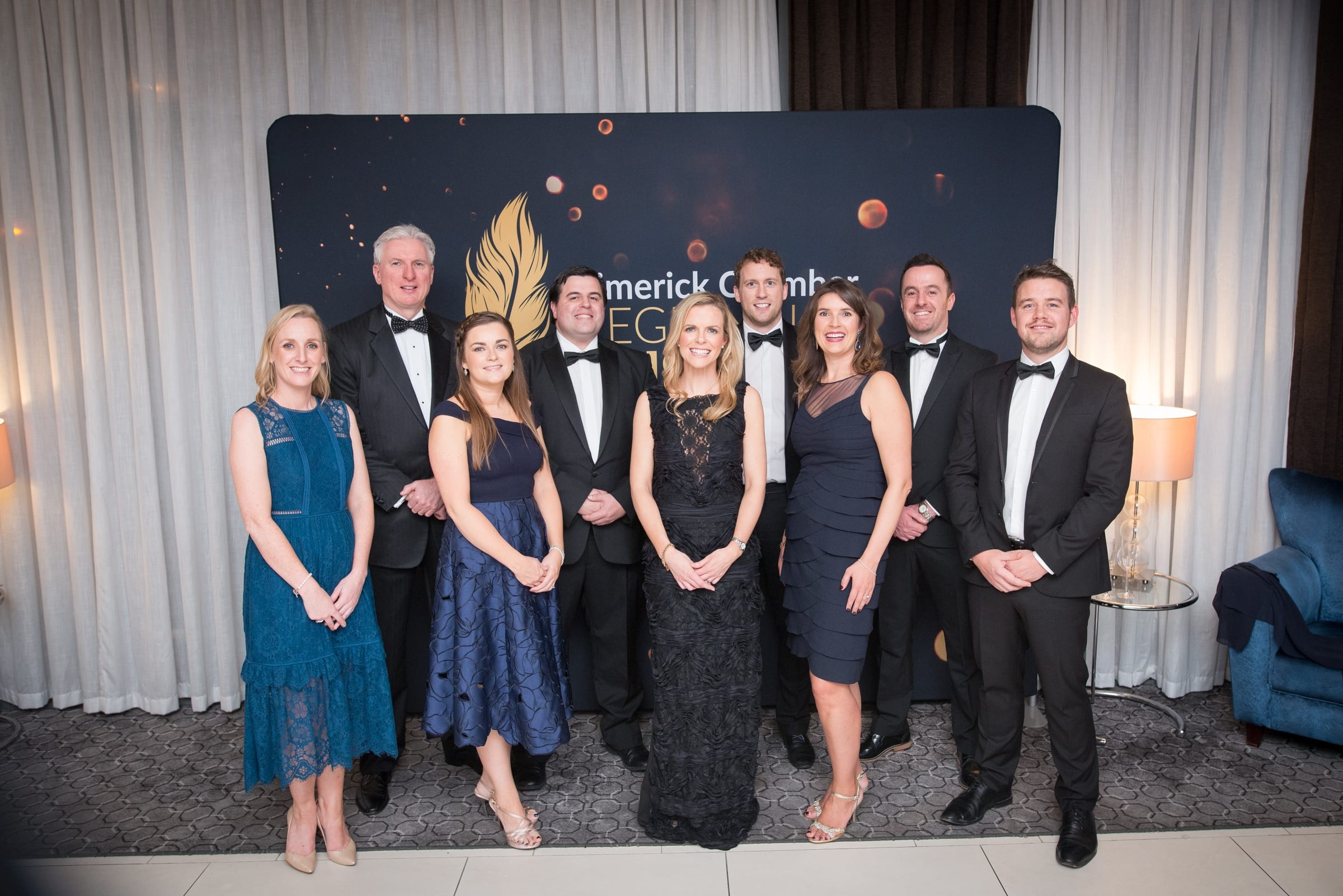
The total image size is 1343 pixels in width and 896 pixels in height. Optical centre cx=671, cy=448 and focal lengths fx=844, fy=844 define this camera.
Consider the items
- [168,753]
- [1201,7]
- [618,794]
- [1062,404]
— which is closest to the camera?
[1062,404]

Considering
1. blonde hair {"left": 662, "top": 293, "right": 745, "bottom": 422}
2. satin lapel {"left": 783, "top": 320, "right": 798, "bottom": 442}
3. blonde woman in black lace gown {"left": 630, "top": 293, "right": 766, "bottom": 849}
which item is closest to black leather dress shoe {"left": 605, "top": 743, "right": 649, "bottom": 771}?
blonde woman in black lace gown {"left": 630, "top": 293, "right": 766, "bottom": 849}

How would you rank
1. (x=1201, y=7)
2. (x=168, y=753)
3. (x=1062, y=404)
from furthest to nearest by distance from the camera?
(x=1201, y=7) → (x=168, y=753) → (x=1062, y=404)

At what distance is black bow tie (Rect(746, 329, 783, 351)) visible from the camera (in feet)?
10.8

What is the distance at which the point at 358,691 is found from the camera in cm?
274

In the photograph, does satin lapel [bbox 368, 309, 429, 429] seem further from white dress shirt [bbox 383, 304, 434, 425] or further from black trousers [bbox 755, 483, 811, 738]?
black trousers [bbox 755, 483, 811, 738]

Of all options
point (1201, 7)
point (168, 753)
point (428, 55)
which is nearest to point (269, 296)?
point (428, 55)

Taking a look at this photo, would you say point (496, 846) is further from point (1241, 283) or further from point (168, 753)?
point (1241, 283)

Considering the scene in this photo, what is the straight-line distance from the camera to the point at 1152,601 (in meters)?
3.49

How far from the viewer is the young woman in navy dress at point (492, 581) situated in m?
2.70

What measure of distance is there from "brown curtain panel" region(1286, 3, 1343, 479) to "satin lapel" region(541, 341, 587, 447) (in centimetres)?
328

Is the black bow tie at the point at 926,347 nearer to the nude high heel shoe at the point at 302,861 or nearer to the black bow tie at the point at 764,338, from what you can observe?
the black bow tie at the point at 764,338

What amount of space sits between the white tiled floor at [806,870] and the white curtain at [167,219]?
150cm

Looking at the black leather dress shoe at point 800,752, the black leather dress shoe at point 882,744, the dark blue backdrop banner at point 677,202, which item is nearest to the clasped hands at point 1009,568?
the black leather dress shoe at point 882,744

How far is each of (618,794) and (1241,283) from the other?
3626mm
